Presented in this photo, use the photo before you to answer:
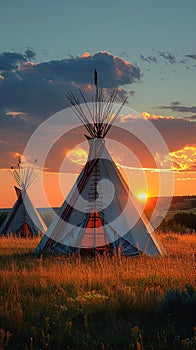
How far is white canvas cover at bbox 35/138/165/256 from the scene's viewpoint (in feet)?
43.3

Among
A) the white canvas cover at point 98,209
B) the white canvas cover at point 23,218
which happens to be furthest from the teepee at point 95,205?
the white canvas cover at point 23,218

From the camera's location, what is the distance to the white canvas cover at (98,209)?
520 inches

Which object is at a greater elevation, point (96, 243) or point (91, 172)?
point (91, 172)

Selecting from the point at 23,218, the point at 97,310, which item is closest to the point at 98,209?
the point at 97,310

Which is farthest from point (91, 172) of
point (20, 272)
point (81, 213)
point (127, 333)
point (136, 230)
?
point (127, 333)

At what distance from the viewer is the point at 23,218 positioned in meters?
23.1

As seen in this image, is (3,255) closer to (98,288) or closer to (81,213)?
(81,213)

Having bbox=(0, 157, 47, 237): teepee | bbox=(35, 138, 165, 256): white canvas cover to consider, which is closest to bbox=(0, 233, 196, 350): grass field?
bbox=(35, 138, 165, 256): white canvas cover

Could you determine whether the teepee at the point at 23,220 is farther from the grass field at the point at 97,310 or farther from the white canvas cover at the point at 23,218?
the grass field at the point at 97,310

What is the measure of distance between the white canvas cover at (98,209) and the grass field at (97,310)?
284 cm

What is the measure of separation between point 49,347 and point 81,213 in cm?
816

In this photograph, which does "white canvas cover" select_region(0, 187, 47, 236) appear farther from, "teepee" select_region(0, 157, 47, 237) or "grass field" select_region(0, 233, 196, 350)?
"grass field" select_region(0, 233, 196, 350)

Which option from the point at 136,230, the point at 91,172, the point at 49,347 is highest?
the point at 91,172

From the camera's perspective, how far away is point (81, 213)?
13680 millimetres
